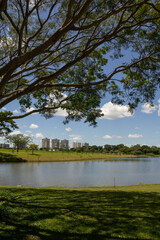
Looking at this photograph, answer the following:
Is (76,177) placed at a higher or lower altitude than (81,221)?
lower

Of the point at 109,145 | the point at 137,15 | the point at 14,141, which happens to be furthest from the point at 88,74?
the point at 109,145

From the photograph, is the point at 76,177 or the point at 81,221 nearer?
the point at 81,221

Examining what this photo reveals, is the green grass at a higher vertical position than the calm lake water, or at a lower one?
higher

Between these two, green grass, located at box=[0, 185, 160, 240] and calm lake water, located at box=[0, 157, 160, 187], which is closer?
green grass, located at box=[0, 185, 160, 240]

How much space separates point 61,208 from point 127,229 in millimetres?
2315


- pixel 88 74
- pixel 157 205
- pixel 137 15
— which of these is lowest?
pixel 157 205

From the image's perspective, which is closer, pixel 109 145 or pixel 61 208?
pixel 61 208

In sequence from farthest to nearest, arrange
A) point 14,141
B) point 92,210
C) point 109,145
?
point 109,145 < point 14,141 < point 92,210

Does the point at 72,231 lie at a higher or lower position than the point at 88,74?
lower

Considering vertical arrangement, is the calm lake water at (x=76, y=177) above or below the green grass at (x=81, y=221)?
below

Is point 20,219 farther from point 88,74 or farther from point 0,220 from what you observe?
point 88,74

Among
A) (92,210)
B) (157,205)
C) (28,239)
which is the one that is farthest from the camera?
(157,205)

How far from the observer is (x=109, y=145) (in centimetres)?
14450

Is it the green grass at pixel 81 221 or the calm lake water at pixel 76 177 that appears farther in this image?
the calm lake water at pixel 76 177
